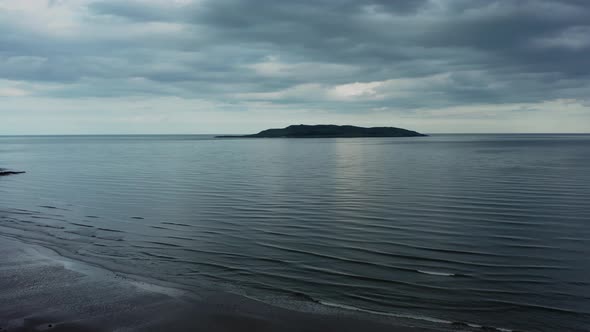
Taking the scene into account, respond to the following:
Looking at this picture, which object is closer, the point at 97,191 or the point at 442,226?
the point at 442,226

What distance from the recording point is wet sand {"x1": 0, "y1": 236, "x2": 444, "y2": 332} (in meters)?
9.35

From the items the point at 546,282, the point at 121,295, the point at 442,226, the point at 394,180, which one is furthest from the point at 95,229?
the point at 394,180

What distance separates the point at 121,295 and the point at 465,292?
8.69 m

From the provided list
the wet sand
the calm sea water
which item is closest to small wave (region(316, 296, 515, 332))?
the calm sea water

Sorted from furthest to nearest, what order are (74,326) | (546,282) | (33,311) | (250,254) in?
(250,254) → (546,282) → (33,311) → (74,326)

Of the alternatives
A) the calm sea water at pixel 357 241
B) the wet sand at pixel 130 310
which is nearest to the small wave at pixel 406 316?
the calm sea water at pixel 357 241

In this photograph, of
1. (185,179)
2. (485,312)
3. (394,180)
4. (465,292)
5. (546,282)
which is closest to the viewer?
(485,312)

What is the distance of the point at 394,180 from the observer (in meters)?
39.6

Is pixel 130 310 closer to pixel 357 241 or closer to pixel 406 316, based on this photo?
pixel 406 316

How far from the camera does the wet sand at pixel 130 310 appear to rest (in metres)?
9.35

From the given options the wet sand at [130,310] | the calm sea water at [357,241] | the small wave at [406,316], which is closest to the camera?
the wet sand at [130,310]

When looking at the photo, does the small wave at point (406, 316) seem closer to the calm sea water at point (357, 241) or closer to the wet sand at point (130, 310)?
the calm sea water at point (357, 241)

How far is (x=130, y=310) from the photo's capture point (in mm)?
10125

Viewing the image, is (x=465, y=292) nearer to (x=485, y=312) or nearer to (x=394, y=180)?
(x=485, y=312)
